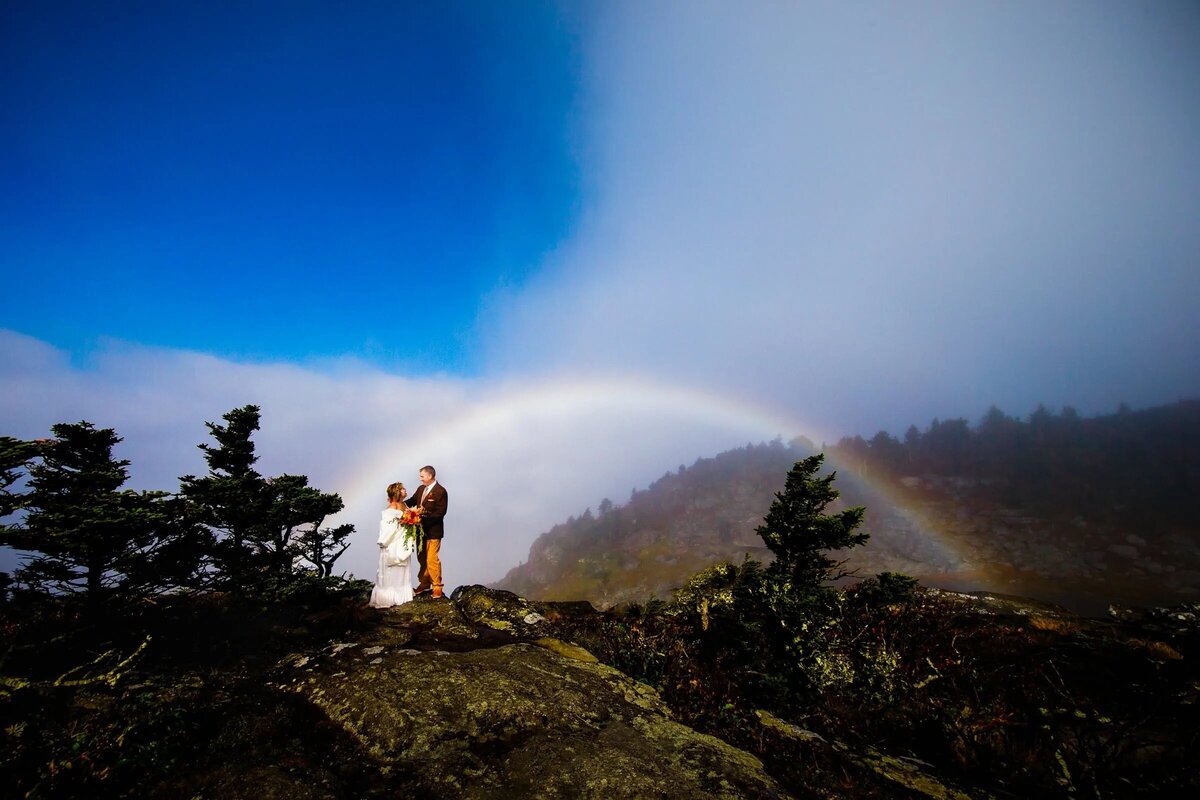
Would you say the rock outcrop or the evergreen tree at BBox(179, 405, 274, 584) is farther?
the evergreen tree at BBox(179, 405, 274, 584)

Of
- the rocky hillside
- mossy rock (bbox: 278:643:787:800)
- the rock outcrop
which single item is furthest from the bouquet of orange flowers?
the rocky hillside

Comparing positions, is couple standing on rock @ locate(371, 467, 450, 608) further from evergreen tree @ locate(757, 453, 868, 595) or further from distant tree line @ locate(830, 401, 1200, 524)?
distant tree line @ locate(830, 401, 1200, 524)

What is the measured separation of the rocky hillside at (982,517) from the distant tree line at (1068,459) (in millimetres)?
310

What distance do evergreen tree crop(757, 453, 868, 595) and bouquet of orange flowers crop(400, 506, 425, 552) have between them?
8.07 metres

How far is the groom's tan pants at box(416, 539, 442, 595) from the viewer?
10602mm

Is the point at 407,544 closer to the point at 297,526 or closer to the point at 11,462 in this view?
the point at 297,526

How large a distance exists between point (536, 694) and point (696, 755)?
1944mm

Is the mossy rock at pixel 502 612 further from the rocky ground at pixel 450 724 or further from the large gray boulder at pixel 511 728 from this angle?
the large gray boulder at pixel 511 728

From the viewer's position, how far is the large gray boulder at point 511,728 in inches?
151

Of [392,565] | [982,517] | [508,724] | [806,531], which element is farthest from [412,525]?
[982,517]

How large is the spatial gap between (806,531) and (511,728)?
25.4ft

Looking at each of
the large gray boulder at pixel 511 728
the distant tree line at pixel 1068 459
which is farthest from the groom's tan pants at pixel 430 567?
the distant tree line at pixel 1068 459

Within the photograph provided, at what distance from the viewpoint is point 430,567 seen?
Result: 1062 centimetres

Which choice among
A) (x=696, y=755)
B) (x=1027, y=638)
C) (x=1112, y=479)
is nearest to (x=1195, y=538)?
(x=1112, y=479)
